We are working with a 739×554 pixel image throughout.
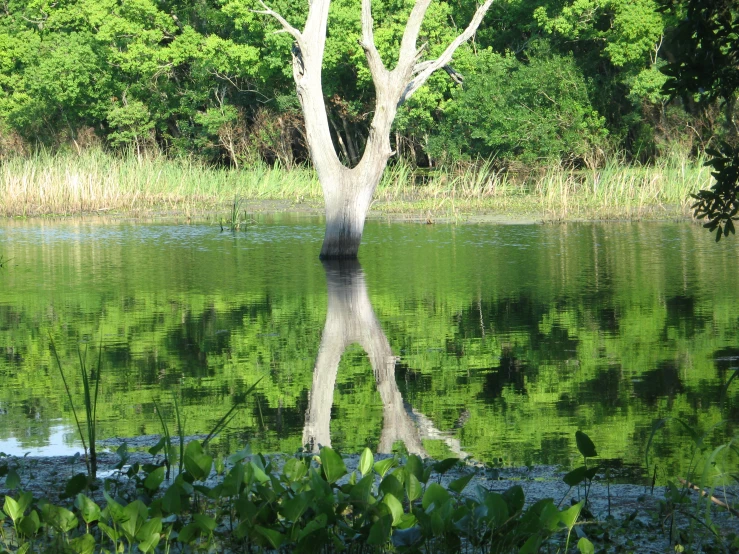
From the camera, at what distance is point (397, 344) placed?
33.6ft

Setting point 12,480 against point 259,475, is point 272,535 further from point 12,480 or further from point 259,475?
point 12,480

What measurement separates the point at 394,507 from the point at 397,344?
613 centimetres

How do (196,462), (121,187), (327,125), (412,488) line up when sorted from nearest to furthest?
(412,488) → (196,462) → (327,125) → (121,187)

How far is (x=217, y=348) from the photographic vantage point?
10297mm

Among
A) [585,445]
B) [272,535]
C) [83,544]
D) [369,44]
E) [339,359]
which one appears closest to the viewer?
[272,535]

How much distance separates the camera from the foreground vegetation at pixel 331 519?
4.07 m

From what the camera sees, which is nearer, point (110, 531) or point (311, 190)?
point (110, 531)

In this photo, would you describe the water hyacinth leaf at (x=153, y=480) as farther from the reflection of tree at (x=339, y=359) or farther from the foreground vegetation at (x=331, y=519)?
the reflection of tree at (x=339, y=359)

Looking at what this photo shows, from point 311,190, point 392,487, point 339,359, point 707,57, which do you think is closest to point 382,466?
point 392,487

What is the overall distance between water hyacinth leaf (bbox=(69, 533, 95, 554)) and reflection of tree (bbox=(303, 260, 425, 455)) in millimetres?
2348

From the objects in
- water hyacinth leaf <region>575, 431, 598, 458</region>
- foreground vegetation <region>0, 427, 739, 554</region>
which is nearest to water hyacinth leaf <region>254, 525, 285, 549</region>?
foreground vegetation <region>0, 427, 739, 554</region>

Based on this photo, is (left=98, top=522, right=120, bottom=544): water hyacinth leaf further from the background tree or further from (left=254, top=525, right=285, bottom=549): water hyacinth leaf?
the background tree

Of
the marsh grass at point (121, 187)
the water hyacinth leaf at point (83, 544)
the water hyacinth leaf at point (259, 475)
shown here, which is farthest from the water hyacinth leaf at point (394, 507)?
the marsh grass at point (121, 187)

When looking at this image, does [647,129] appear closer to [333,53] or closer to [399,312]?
[333,53]
